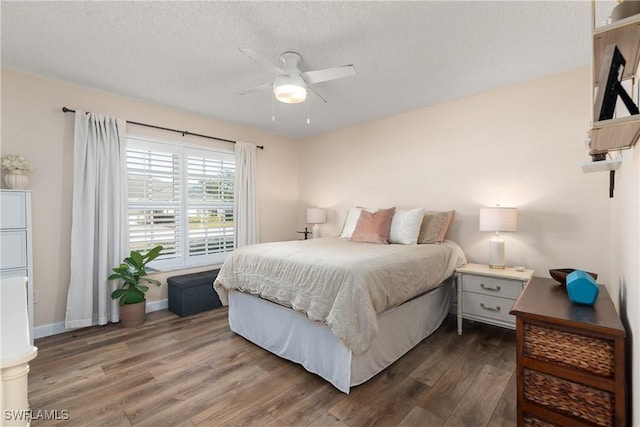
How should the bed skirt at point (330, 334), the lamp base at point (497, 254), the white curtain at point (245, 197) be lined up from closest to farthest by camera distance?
1. the bed skirt at point (330, 334)
2. the lamp base at point (497, 254)
3. the white curtain at point (245, 197)

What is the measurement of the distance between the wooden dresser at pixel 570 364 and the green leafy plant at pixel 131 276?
11.5ft

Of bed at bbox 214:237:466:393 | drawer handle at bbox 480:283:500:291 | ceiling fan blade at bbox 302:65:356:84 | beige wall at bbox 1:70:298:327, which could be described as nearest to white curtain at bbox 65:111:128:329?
beige wall at bbox 1:70:298:327

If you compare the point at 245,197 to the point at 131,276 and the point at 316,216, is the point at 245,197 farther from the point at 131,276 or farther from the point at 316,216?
the point at 131,276

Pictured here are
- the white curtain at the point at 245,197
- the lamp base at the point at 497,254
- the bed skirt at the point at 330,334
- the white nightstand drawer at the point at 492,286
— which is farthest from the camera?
the white curtain at the point at 245,197

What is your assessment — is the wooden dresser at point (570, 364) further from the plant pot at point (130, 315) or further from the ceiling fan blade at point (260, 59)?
the plant pot at point (130, 315)

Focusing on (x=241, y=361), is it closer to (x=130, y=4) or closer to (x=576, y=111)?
(x=130, y=4)

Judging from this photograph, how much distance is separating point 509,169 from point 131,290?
4368 millimetres

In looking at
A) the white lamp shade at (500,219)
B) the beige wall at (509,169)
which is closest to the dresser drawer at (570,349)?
the white lamp shade at (500,219)

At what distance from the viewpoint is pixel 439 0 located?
1823mm

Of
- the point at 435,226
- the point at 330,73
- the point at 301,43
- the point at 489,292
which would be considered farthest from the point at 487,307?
the point at 301,43

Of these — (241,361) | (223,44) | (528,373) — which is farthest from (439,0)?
(241,361)

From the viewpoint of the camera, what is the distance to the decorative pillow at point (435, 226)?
320 cm

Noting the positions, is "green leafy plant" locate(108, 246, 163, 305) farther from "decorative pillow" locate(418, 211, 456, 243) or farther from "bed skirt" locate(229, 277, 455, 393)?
"decorative pillow" locate(418, 211, 456, 243)

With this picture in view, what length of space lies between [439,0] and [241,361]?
3.04m
